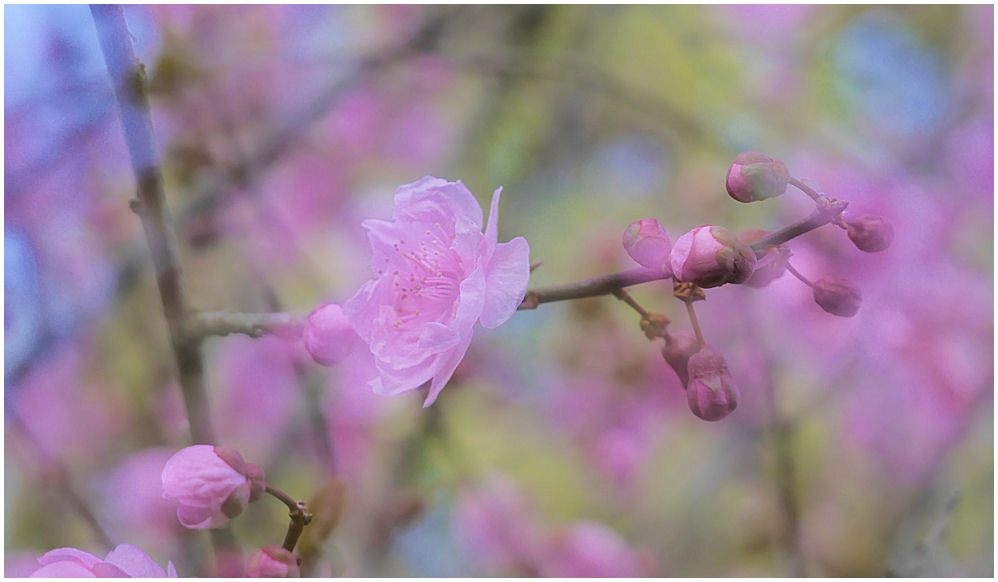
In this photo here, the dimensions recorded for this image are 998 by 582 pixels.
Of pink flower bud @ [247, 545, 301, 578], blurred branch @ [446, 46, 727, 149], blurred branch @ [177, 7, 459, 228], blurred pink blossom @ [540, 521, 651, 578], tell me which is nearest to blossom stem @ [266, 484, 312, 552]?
pink flower bud @ [247, 545, 301, 578]

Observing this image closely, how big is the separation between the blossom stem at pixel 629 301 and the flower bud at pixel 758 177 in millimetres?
105

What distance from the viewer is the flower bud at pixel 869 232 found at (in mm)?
511

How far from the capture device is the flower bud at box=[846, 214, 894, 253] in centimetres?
51

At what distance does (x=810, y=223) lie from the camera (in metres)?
0.47

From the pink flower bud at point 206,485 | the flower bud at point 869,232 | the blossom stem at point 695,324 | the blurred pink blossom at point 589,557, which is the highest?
the flower bud at point 869,232

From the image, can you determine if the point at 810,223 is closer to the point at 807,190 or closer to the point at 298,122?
the point at 807,190

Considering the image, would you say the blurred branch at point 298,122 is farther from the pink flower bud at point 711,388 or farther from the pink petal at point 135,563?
the pink flower bud at point 711,388

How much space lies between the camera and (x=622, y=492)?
4.81 ft

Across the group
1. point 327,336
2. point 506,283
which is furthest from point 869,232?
point 327,336

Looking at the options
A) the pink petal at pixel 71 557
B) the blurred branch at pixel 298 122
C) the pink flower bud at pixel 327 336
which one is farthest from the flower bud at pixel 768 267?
the blurred branch at pixel 298 122

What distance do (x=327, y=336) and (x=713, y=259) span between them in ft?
0.97

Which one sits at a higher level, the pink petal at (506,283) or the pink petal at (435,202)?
the pink petal at (435,202)

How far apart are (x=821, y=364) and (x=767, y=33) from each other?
0.90 meters

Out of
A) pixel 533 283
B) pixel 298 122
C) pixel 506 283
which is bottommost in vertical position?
pixel 533 283
